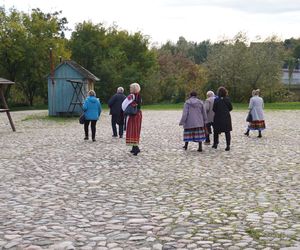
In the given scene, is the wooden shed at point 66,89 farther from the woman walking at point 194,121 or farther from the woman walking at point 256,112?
the woman walking at point 194,121

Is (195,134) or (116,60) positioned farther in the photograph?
(116,60)

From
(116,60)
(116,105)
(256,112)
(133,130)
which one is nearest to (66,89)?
(116,105)

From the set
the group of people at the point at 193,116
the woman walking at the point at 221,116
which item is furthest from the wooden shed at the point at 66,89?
the woman walking at the point at 221,116

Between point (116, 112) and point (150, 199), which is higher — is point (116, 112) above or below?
above

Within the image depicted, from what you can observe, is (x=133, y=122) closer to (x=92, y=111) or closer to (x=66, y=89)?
(x=92, y=111)

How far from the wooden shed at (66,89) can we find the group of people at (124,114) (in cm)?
1415

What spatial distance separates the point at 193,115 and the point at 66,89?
2025 centimetres

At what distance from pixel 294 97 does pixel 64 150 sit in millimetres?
56629

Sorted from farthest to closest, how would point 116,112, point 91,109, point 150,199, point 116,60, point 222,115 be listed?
point 116,60 < point 116,112 < point 91,109 < point 222,115 < point 150,199

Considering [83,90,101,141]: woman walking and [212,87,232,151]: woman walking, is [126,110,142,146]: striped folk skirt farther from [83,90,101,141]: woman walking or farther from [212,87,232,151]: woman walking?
[83,90,101,141]: woman walking

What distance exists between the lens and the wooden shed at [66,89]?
32.5 meters

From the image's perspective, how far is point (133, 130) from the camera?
43.0ft

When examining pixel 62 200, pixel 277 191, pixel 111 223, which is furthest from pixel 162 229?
pixel 277 191

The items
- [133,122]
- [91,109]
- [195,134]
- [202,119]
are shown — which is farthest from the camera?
[91,109]
